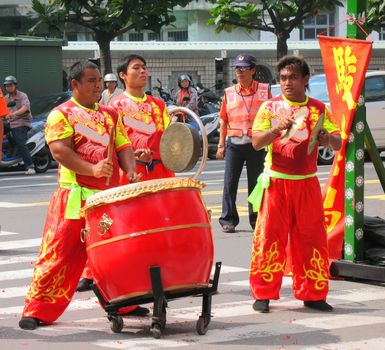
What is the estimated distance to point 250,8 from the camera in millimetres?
30234

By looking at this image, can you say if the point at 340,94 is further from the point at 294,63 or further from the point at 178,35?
the point at 178,35

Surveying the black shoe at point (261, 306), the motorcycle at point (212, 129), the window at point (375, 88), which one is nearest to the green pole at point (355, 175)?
the black shoe at point (261, 306)

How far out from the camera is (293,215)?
28.7 ft

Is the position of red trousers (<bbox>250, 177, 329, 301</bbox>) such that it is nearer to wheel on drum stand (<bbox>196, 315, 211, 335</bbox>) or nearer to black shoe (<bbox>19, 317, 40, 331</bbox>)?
wheel on drum stand (<bbox>196, 315, 211, 335</bbox>)

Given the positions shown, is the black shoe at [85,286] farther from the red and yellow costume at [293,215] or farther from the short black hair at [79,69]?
the short black hair at [79,69]

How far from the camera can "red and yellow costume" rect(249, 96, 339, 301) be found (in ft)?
28.4

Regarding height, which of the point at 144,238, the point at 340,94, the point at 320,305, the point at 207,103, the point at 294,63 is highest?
the point at 294,63

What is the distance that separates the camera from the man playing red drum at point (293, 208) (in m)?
8.65

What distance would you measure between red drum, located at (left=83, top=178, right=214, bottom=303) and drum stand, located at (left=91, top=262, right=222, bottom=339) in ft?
0.17

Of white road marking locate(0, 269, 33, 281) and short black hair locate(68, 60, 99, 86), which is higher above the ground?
short black hair locate(68, 60, 99, 86)

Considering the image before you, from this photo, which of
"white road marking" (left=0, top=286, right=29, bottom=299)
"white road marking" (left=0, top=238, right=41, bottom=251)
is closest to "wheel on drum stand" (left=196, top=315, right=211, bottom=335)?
"white road marking" (left=0, top=286, right=29, bottom=299)

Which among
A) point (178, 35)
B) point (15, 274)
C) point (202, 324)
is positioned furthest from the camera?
point (178, 35)

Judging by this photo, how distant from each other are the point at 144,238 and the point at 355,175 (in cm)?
293

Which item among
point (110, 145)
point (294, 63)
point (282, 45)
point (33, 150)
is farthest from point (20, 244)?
point (282, 45)
